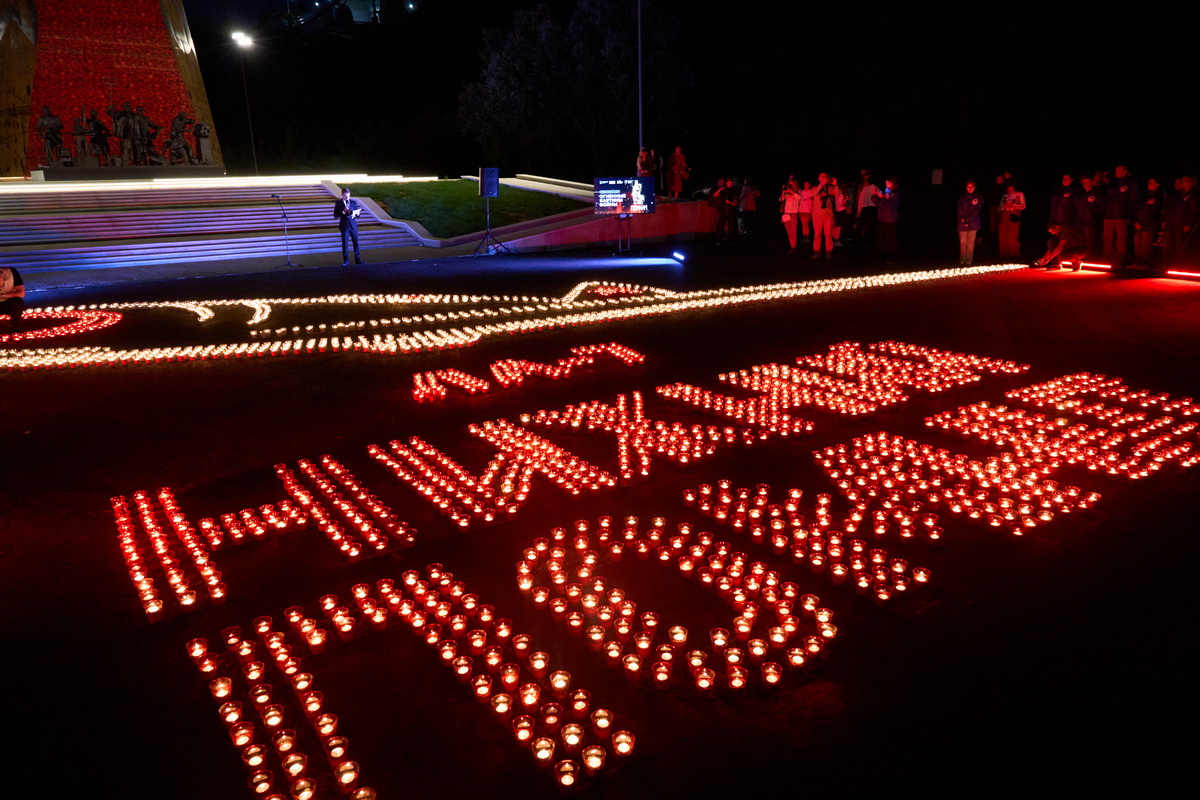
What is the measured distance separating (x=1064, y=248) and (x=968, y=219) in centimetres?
175

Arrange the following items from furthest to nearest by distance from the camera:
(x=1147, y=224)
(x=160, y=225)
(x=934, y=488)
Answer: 1. (x=160, y=225)
2. (x=1147, y=224)
3. (x=934, y=488)

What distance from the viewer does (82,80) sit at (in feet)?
90.5

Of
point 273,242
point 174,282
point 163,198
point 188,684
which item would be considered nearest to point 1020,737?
point 188,684

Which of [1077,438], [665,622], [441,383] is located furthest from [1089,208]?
[665,622]

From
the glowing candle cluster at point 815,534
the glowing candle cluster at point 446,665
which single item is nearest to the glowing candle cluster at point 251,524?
the glowing candle cluster at point 446,665

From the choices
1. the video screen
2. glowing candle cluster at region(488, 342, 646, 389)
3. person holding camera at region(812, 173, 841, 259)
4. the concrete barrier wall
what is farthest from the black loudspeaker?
glowing candle cluster at region(488, 342, 646, 389)

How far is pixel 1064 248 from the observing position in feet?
46.0

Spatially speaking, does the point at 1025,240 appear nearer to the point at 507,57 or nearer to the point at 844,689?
the point at 844,689

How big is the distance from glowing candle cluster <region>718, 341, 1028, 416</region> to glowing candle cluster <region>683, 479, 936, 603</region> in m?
1.93

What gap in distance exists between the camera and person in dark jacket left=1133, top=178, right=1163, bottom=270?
13.1 meters

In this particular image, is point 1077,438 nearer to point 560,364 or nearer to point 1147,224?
point 560,364

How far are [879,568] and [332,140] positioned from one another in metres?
45.2

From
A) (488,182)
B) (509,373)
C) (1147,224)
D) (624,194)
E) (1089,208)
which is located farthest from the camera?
(488,182)

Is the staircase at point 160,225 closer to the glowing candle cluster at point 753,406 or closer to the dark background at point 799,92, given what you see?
the dark background at point 799,92
